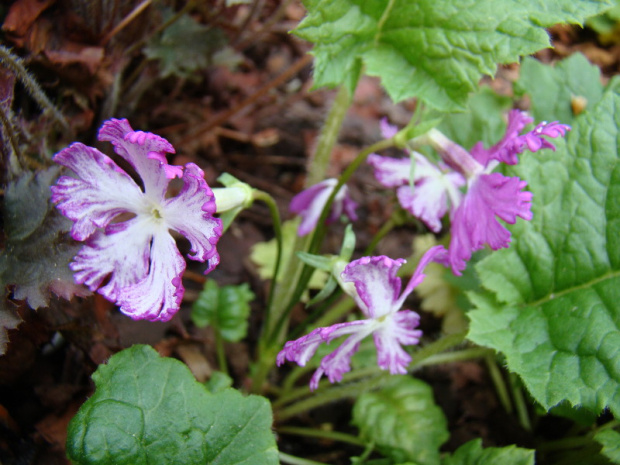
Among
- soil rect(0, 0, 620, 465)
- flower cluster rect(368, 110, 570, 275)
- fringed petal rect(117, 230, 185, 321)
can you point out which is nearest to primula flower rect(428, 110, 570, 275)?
flower cluster rect(368, 110, 570, 275)

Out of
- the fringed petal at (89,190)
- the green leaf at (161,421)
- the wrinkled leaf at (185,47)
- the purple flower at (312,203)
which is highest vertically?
the wrinkled leaf at (185,47)

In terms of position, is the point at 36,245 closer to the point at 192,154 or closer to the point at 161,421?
the point at 161,421

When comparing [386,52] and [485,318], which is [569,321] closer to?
[485,318]

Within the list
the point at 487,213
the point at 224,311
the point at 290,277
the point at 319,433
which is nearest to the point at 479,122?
the point at 487,213

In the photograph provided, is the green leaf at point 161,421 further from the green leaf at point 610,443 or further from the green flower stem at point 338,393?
the green leaf at point 610,443

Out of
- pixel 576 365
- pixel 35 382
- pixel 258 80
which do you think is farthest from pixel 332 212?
pixel 258 80

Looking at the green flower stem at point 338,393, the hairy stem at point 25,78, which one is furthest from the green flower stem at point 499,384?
the hairy stem at point 25,78
